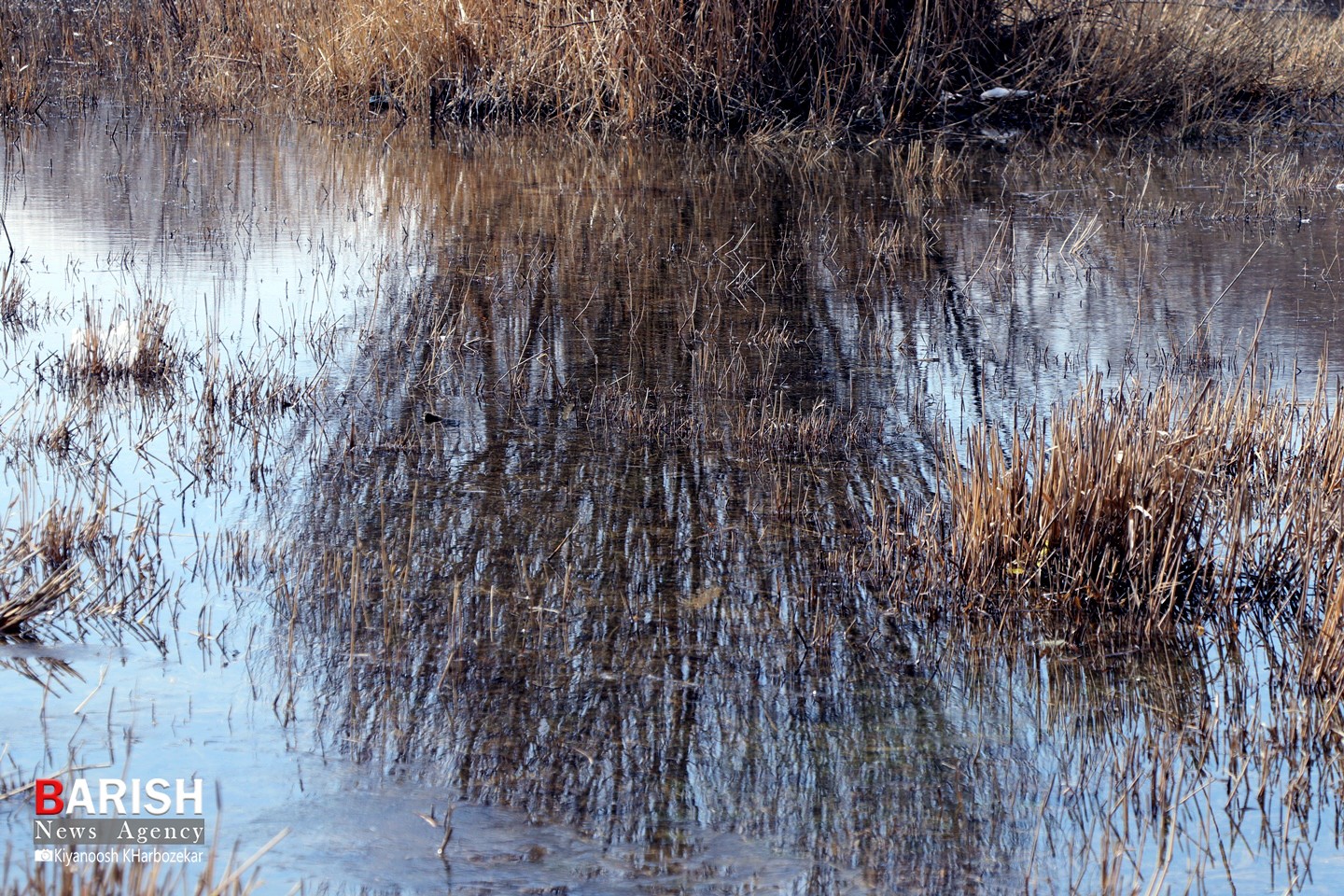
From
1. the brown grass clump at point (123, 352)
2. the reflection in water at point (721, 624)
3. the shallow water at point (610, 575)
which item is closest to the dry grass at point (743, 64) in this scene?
the shallow water at point (610, 575)

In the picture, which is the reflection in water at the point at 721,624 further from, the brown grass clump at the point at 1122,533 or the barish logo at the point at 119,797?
the barish logo at the point at 119,797

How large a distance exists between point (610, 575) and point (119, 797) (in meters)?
1.75

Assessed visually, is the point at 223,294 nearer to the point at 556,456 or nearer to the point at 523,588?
the point at 556,456

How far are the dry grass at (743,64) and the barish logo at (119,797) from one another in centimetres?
1246

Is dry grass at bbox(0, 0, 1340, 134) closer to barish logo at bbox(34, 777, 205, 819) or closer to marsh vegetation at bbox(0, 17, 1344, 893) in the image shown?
marsh vegetation at bbox(0, 17, 1344, 893)

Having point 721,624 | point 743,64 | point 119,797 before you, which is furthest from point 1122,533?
point 743,64

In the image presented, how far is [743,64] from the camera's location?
1505cm

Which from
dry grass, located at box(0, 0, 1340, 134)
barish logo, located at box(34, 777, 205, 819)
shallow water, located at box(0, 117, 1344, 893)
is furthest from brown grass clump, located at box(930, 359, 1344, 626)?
dry grass, located at box(0, 0, 1340, 134)

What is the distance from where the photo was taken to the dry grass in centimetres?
1488

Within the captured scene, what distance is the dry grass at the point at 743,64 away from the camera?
48.8 ft

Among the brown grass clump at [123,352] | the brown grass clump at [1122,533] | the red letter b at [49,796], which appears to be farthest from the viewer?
the brown grass clump at [123,352]

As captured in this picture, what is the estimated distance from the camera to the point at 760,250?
9453 millimetres

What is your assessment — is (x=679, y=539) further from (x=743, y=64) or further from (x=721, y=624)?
(x=743, y=64)

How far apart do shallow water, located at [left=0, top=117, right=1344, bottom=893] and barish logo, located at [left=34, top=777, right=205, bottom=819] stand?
0.06 meters
